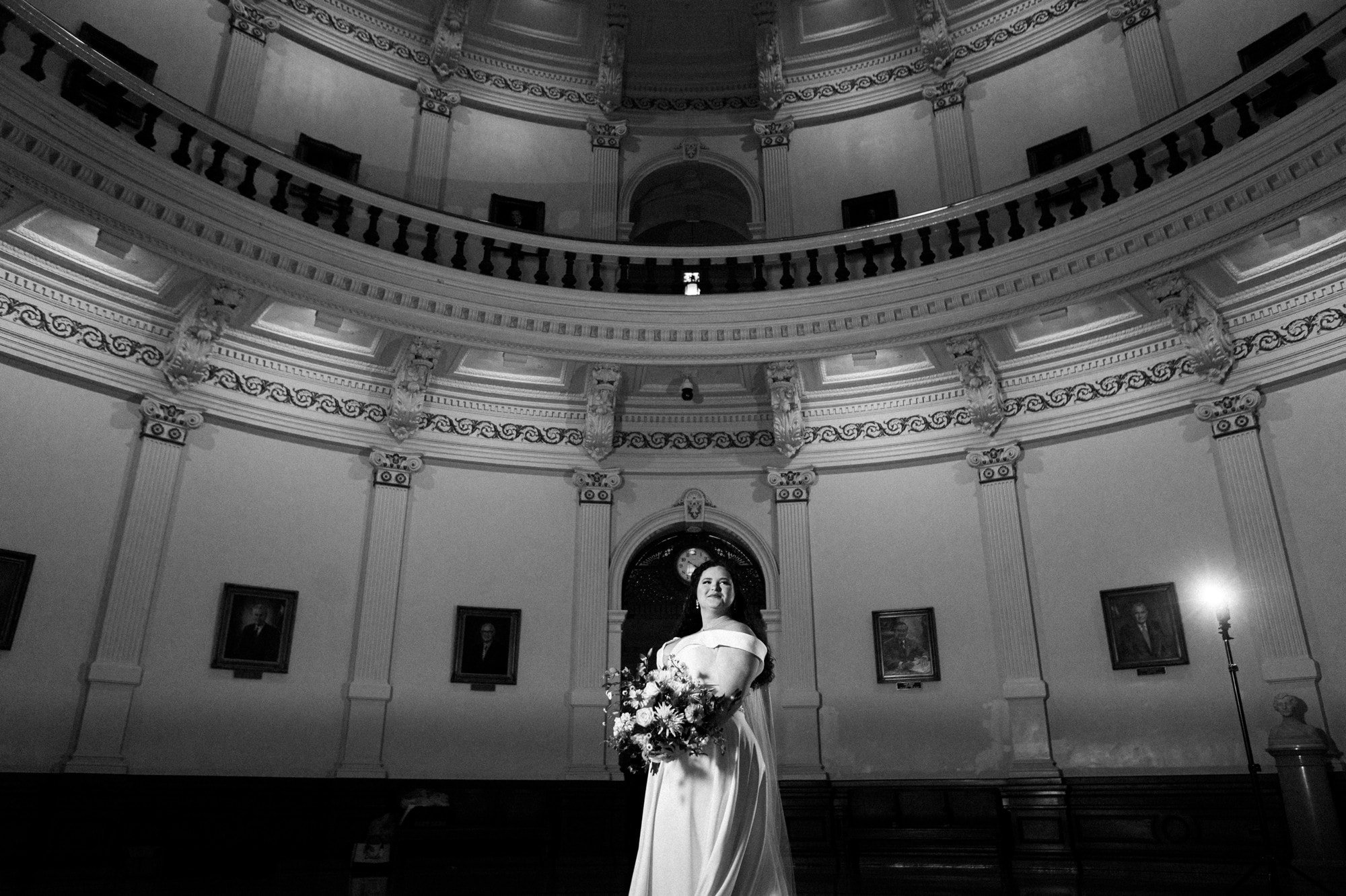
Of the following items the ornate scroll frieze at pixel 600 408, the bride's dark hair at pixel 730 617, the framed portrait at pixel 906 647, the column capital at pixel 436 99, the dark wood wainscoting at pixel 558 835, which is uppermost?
the column capital at pixel 436 99

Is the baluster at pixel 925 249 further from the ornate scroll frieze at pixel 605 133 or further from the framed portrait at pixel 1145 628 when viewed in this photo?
the ornate scroll frieze at pixel 605 133

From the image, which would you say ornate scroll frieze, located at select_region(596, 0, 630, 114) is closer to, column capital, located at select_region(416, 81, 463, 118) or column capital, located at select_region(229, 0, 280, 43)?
column capital, located at select_region(416, 81, 463, 118)

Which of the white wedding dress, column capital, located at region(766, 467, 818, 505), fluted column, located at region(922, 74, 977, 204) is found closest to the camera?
the white wedding dress

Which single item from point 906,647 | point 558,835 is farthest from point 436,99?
point 558,835

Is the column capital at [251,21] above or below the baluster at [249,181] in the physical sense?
above

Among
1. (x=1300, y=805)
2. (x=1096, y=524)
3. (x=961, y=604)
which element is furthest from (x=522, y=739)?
(x=1300, y=805)

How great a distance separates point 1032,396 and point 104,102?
11030mm

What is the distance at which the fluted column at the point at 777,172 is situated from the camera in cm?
1448

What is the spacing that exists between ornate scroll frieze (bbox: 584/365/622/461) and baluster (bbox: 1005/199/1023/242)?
509 centimetres

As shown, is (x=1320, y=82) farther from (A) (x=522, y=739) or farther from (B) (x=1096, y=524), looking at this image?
(A) (x=522, y=739)

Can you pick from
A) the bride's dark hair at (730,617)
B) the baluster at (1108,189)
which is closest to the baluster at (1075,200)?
the baluster at (1108,189)

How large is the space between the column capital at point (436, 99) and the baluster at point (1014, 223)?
8.11 metres

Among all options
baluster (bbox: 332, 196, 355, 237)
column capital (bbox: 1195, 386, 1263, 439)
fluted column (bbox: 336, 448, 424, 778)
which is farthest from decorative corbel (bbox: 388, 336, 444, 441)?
column capital (bbox: 1195, 386, 1263, 439)

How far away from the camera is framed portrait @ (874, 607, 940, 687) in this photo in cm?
1185
